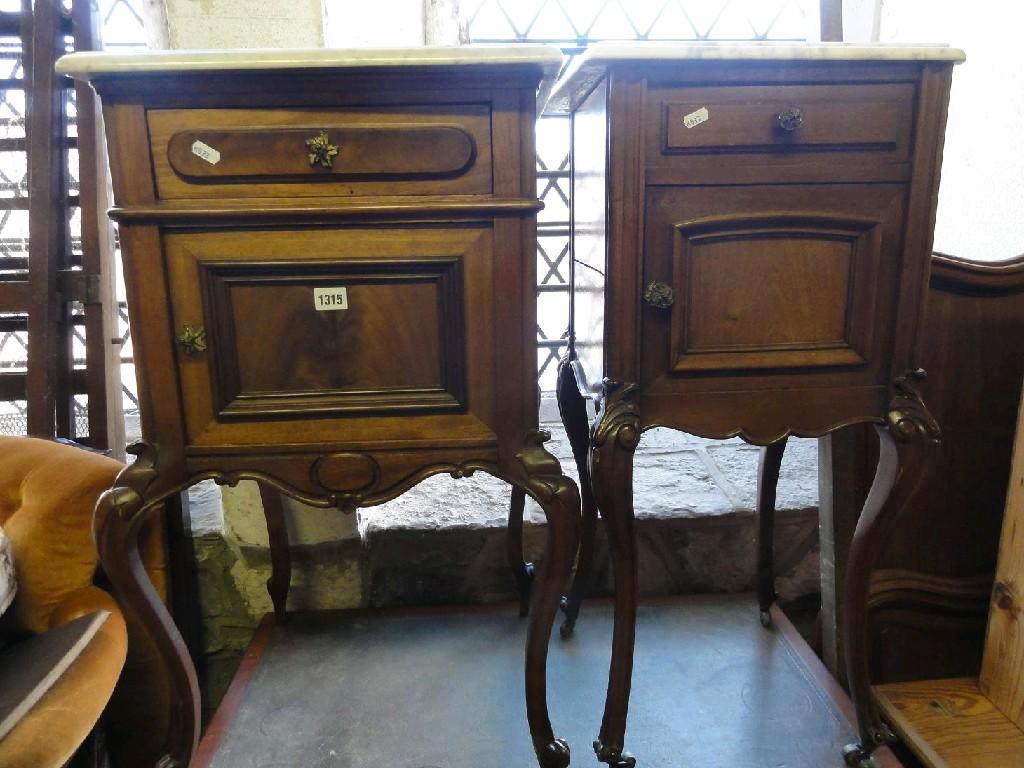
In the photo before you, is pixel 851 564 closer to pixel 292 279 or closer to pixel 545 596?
pixel 545 596

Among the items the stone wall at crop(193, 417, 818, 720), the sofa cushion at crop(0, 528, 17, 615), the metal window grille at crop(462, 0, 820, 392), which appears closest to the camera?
the sofa cushion at crop(0, 528, 17, 615)

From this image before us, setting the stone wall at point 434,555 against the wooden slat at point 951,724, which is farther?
the stone wall at point 434,555

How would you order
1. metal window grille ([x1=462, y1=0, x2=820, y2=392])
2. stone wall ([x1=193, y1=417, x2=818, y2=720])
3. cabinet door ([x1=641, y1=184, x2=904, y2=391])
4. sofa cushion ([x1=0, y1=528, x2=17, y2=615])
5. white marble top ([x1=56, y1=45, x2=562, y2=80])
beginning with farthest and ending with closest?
metal window grille ([x1=462, y1=0, x2=820, y2=392]), stone wall ([x1=193, y1=417, x2=818, y2=720]), sofa cushion ([x1=0, y1=528, x2=17, y2=615]), cabinet door ([x1=641, y1=184, x2=904, y2=391]), white marble top ([x1=56, y1=45, x2=562, y2=80])

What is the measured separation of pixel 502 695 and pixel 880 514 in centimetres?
69

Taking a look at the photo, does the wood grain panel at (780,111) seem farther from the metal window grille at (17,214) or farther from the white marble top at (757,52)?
the metal window grille at (17,214)

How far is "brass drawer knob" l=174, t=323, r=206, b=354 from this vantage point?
2.84 ft

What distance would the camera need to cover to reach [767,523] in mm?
1401

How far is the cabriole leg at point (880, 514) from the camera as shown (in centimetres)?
97

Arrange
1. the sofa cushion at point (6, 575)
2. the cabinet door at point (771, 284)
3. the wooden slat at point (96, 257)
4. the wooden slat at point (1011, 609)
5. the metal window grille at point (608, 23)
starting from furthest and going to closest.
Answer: the metal window grille at point (608, 23), the wooden slat at point (96, 257), the wooden slat at point (1011, 609), the sofa cushion at point (6, 575), the cabinet door at point (771, 284)

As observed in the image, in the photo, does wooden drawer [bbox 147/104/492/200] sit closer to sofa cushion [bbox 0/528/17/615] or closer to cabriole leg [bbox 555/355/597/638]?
cabriole leg [bbox 555/355/597/638]

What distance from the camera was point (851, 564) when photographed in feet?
3.48

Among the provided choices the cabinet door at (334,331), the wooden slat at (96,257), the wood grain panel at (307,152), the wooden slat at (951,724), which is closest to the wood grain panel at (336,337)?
the cabinet door at (334,331)

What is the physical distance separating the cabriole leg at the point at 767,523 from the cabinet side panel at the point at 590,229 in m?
0.43

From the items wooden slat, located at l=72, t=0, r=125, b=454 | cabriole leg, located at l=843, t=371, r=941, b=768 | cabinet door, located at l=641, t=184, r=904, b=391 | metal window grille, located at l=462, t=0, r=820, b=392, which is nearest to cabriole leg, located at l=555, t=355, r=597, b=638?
cabinet door, located at l=641, t=184, r=904, b=391
